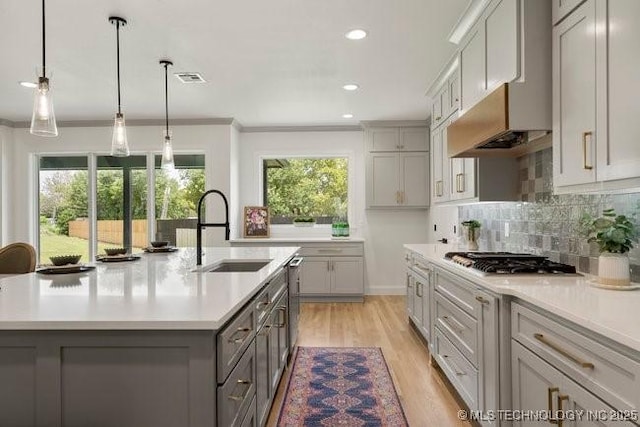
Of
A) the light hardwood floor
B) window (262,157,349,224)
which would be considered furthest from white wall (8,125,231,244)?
the light hardwood floor

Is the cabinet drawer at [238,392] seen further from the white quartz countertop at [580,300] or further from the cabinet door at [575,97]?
the cabinet door at [575,97]

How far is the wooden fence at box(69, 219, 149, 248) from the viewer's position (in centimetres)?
582

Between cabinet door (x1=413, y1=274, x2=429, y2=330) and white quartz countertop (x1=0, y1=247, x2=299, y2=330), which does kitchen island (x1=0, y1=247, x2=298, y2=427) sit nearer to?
white quartz countertop (x1=0, y1=247, x2=299, y2=330)

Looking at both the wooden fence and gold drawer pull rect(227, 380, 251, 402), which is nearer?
gold drawer pull rect(227, 380, 251, 402)

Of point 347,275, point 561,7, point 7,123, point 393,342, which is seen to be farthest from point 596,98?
point 7,123

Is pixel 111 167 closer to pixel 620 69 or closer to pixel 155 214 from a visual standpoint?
pixel 155 214

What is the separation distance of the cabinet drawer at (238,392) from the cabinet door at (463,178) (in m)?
2.13

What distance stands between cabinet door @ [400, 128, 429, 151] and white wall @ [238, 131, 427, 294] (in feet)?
2.09

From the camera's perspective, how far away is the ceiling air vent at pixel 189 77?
377cm

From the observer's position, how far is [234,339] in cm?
142

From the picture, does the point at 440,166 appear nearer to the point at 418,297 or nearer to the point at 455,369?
the point at 418,297

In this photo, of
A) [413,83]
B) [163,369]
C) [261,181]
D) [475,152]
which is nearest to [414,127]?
[413,83]

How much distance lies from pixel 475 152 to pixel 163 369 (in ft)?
7.97

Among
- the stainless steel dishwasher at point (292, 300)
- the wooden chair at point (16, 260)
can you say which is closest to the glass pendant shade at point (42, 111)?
the stainless steel dishwasher at point (292, 300)
